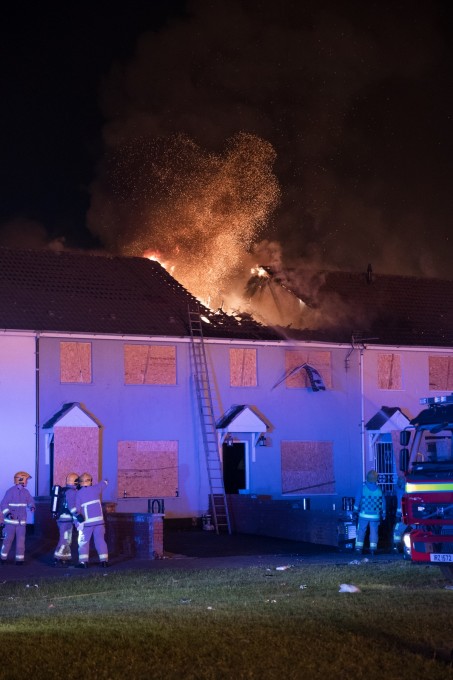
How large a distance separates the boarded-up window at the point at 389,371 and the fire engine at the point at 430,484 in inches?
660

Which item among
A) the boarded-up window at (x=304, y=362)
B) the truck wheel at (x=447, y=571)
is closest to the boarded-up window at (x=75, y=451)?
the boarded-up window at (x=304, y=362)

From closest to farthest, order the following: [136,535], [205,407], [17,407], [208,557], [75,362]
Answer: [136,535] → [208,557] → [17,407] → [75,362] → [205,407]

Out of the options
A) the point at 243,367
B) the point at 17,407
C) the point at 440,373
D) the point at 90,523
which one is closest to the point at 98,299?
the point at 17,407

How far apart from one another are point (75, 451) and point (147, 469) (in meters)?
2.27

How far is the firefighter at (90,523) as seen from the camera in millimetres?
17359

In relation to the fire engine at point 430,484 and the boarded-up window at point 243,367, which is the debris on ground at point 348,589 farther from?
the boarded-up window at point 243,367

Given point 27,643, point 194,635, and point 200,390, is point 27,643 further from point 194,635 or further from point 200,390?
point 200,390

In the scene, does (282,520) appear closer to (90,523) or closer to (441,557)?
(90,523)

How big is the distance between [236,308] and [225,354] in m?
2.78

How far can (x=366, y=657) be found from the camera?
8492 mm

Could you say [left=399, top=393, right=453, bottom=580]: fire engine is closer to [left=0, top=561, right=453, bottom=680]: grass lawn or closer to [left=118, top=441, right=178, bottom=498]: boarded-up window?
[left=0, top=561, right=453, bottom=680]: grass lawn

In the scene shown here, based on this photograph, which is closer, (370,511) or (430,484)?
(430,484)

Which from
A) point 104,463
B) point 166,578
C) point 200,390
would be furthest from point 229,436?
point 166,578

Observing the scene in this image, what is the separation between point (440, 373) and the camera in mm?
33031
